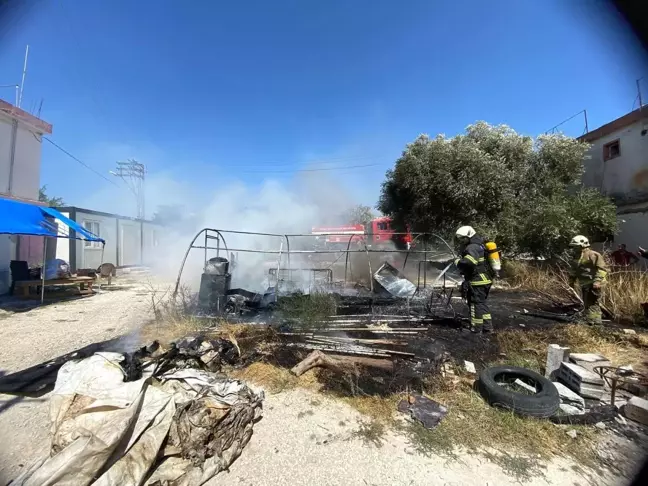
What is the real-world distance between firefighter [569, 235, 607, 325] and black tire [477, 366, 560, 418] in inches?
145

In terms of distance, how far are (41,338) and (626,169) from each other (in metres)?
18.4

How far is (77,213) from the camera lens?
53.3ft

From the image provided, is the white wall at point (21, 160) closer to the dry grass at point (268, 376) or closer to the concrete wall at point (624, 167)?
the dry grass at point (268, 376)

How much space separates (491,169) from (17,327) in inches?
600

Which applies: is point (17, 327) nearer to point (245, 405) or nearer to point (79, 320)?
point (79, 320)

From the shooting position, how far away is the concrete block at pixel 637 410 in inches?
122

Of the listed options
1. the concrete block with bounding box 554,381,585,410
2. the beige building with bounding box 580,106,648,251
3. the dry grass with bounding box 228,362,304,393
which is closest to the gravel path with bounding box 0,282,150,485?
the dry grass with bounding box 228,362,304,393

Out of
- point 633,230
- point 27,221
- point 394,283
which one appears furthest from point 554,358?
point 27,221

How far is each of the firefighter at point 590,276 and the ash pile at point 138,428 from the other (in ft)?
21.3

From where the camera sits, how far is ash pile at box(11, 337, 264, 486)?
2.15 m

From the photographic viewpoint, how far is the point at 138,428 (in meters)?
2.45

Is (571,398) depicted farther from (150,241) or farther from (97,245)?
(150,241)

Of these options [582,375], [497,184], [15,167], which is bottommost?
[582,375]

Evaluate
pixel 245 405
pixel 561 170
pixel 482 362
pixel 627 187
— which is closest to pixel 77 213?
pixel 245 405
